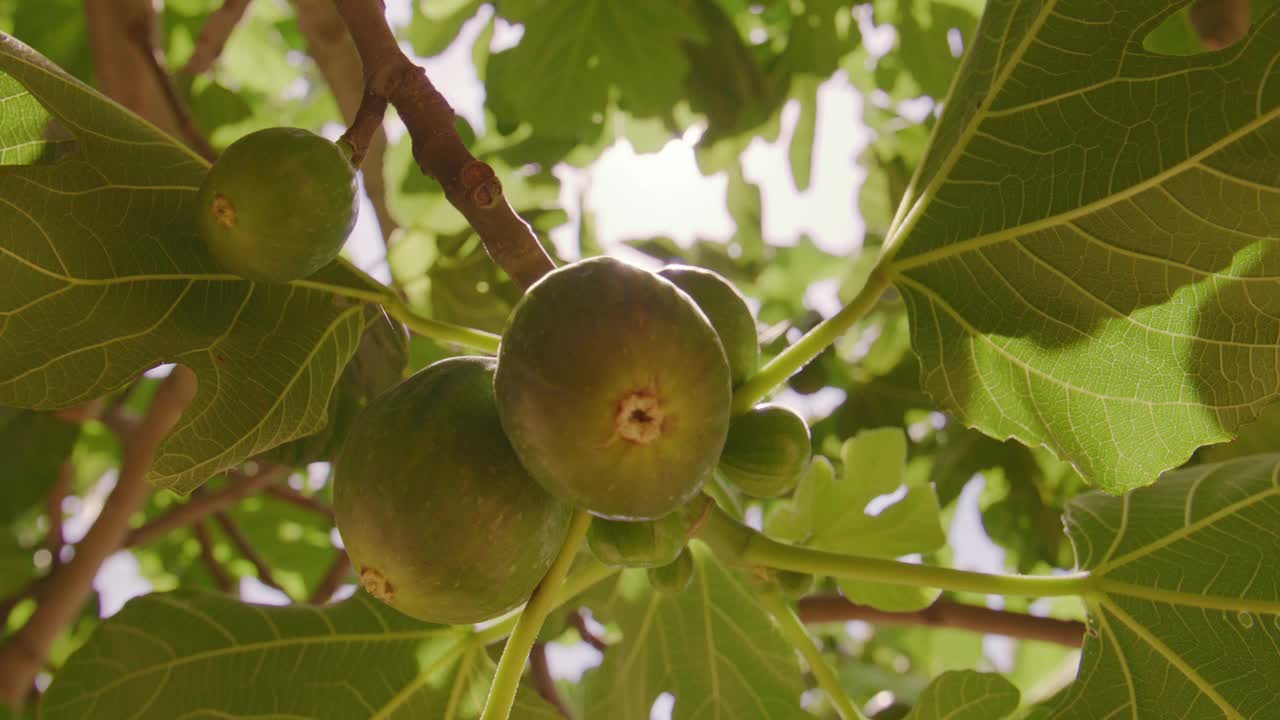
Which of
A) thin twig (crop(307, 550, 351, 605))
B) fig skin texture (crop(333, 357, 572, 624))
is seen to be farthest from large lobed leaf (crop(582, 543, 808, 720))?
thin twig (crop(307, 550, 351, 605))

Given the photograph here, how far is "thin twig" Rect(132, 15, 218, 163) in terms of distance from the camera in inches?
94.6

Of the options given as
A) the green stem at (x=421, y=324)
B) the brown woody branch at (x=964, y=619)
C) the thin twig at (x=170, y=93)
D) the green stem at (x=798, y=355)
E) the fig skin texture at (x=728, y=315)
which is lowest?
the brown woody branch at (x=964, y=619)

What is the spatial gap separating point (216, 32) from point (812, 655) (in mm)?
1974

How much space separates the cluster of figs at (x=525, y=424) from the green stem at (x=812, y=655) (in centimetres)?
30

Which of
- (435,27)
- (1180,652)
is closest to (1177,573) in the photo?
(1180,652)

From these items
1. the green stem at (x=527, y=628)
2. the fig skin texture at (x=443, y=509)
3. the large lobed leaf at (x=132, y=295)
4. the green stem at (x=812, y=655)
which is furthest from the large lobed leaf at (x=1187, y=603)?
the large lobed leaf at (x=132, y=295)

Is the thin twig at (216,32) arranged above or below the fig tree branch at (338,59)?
above

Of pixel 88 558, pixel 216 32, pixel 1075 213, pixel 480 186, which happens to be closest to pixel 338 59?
pixel 216 32

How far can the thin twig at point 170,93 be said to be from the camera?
2.40 meters

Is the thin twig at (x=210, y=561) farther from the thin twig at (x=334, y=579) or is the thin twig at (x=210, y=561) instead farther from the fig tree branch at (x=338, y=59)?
the fig tree branch at (x=338, y=59)

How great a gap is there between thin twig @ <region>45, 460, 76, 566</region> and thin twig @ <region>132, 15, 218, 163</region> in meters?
1.16

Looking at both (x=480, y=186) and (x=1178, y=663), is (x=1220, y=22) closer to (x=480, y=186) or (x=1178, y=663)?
(x=1178, y=663)

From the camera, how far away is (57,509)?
3.01 metres

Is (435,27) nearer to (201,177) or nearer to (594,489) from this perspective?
(201,177)
